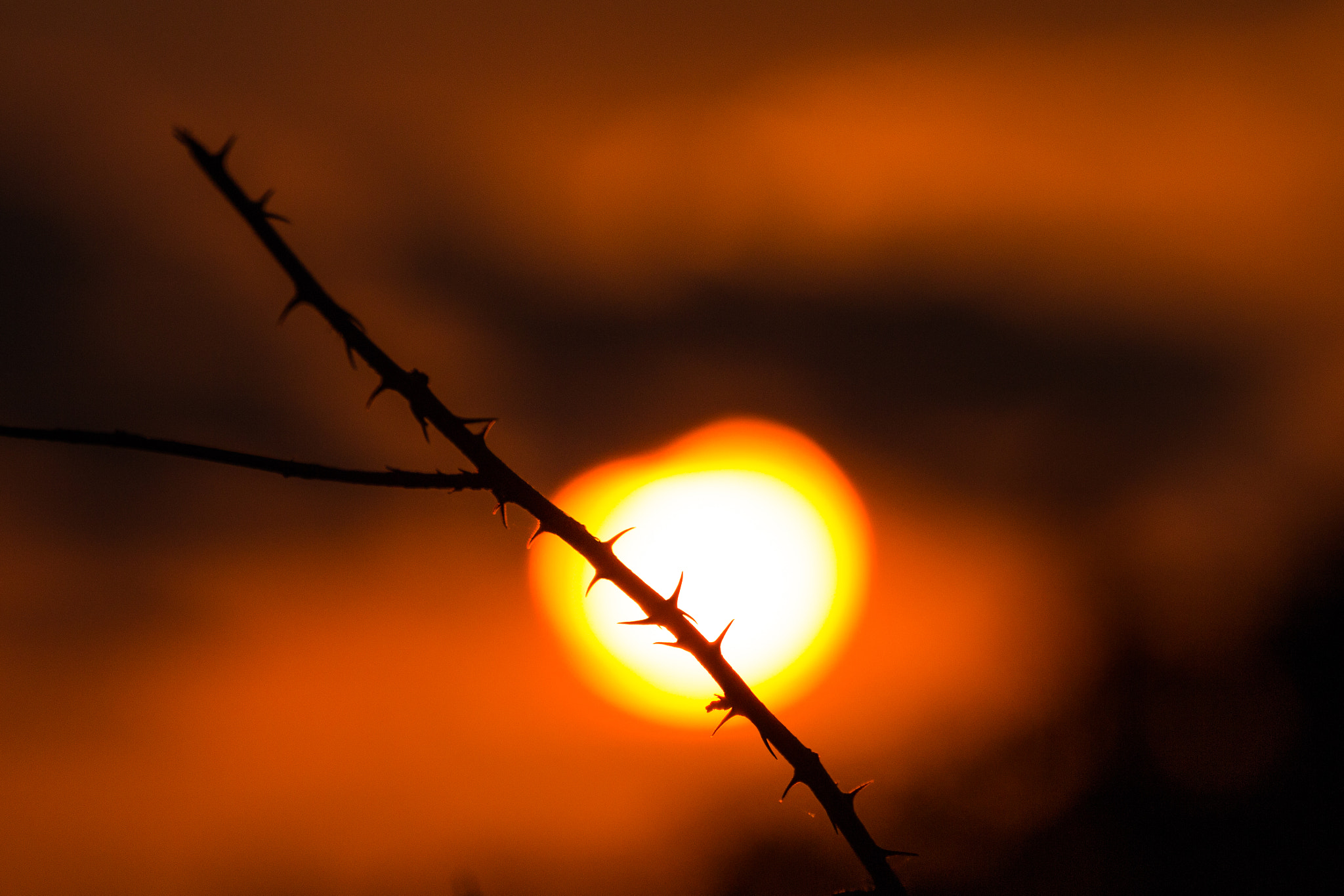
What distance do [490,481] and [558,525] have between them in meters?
0.20

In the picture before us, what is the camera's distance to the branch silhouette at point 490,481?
1.66 m

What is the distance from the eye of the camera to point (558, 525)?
2.10 metres

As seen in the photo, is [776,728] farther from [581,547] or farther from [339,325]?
[339,325]

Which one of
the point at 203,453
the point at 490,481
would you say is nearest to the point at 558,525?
the point at 490,481

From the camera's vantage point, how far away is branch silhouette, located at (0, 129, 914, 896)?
1.66 m

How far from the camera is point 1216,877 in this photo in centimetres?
3328

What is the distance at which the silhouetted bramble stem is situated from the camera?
1.60 m

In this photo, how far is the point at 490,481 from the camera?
6.64 feet

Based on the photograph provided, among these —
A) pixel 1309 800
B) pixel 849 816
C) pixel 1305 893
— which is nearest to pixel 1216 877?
pixel 1309 800

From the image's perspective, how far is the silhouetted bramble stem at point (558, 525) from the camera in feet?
5.24

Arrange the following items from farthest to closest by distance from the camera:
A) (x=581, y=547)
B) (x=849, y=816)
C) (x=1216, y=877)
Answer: (x=1216, y=877)
(x=849, y=816)
(x=581, y=547)

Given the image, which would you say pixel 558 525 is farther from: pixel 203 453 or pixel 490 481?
pixel 203 453

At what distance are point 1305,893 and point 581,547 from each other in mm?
33062

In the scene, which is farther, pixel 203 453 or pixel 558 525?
pixel 558 525
